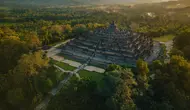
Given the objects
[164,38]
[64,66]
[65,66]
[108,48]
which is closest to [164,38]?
[164,38]

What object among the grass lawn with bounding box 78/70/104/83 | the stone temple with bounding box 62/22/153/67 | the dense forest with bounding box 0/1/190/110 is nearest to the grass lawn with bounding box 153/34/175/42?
the stone temple with bounding box 62/22/153/67

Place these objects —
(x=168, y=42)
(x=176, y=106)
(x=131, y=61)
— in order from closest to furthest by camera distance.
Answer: (x=176, y=106) → (x=131, y=61) → (x=168, y=42)

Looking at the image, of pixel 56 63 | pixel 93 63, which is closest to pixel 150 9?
pixel 93 63

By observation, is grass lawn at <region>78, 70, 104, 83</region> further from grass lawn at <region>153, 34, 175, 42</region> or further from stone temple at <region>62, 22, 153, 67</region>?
grass lawn at <region>153, 34, 175, 42</region>

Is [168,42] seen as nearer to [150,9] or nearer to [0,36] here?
[150,9]

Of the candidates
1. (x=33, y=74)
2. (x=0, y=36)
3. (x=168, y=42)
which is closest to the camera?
(x=33, y=74)

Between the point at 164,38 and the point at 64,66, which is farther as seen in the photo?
the point at 164,38

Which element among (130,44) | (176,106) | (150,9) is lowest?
(176,106)

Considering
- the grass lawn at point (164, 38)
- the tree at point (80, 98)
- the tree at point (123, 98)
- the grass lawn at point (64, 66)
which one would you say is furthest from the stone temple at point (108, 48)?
the tree at point (123, 98)

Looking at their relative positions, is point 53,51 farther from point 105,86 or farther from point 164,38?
point 164,38
